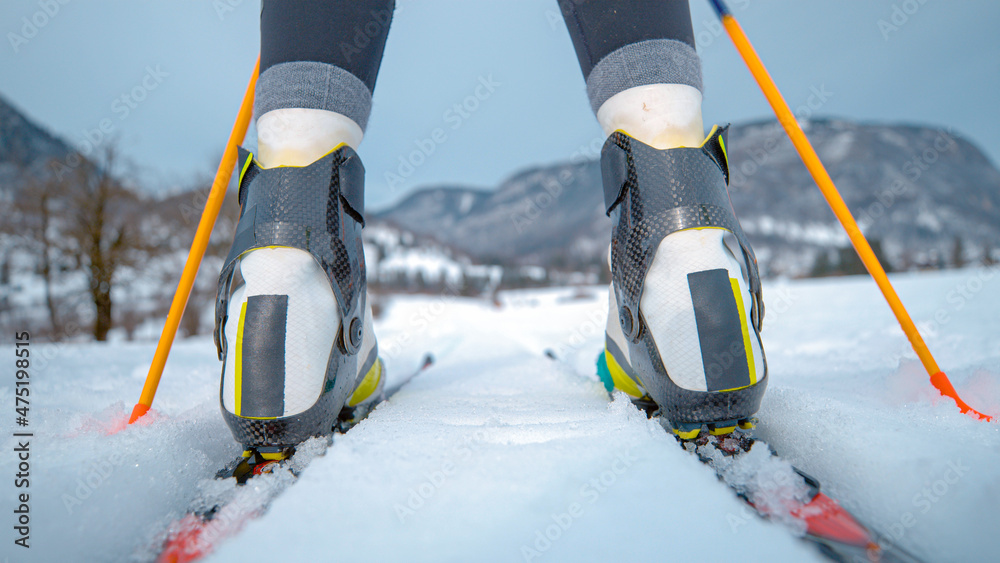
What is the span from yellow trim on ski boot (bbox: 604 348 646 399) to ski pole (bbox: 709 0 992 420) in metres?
0.52

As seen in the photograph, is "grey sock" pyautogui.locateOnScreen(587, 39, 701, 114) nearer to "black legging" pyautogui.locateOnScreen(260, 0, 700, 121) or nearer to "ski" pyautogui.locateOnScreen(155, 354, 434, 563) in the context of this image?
"black legging" pyautogui.locateOnScreen(260, 0, 700, 121)

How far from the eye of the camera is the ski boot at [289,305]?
650 millimetres

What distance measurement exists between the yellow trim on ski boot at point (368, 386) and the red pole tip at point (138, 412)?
39 cm

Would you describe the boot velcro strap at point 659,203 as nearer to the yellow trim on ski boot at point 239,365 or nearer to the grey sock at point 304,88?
the grey sock at point 304,88

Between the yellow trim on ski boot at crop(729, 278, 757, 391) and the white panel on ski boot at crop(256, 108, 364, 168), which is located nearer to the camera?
the yellow trim on ski boot at crop(729, 278, 757, 391)

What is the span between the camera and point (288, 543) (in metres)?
0.39

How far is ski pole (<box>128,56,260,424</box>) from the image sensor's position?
0.84 metres

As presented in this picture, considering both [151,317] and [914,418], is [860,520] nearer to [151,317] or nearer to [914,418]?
[914,418]

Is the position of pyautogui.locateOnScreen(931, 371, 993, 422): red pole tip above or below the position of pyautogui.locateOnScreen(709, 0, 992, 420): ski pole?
below

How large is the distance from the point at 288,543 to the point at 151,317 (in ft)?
63.0
